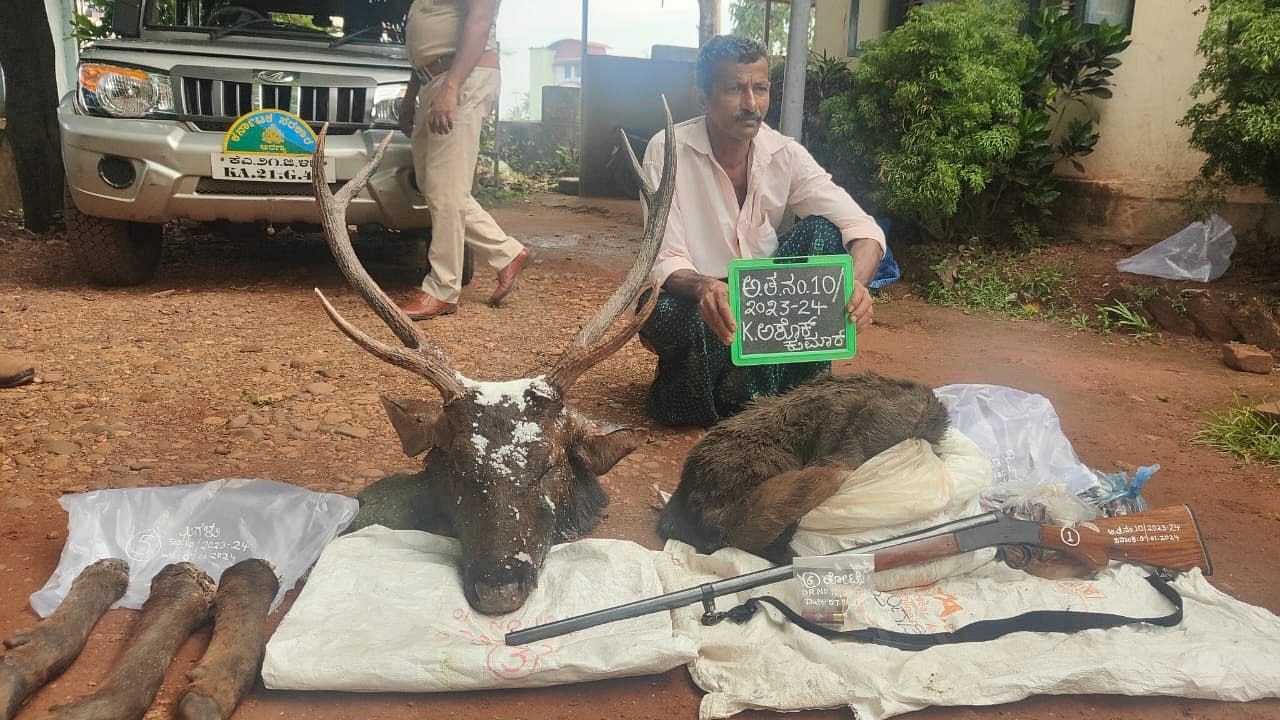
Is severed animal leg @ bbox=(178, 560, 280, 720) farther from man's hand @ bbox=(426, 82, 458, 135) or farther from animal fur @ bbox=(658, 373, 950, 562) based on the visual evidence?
man's hand @ bbox=(426, 82, 458, 135)

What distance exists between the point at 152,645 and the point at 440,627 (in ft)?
2.23

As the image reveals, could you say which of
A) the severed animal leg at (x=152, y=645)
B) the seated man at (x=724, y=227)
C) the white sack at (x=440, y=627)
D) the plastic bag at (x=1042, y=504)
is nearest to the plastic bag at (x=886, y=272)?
the seated man at (x=724, y=227)

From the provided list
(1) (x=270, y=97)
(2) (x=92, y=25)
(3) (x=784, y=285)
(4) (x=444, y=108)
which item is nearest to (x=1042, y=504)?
(3) (x=784, y=285)

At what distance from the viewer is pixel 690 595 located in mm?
2383

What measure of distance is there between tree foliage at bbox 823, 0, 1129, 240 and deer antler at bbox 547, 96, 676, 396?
414 cm

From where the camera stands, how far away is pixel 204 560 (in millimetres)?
2789

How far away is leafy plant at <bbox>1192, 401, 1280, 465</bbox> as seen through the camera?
400cm

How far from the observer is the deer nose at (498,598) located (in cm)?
244

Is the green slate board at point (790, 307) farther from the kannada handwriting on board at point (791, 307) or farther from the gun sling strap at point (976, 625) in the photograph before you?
the gun sling strap at point (976, 625)

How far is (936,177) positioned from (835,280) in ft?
13.0

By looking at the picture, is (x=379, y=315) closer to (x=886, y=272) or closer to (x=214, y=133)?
(x=214, y=133)

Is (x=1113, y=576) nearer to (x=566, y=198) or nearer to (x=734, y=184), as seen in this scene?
(x=734, y=184)

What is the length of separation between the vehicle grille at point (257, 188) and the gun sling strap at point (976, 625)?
157 inches

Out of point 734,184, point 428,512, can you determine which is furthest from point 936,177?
point 428,512
